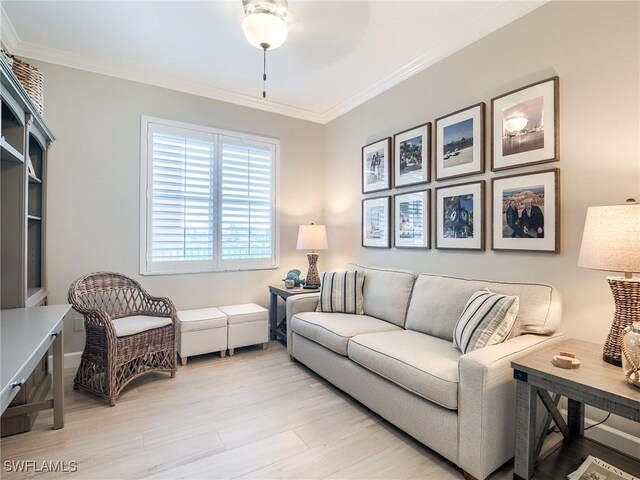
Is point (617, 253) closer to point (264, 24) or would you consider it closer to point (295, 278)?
point (264, 24)

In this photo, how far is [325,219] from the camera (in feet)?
14.6

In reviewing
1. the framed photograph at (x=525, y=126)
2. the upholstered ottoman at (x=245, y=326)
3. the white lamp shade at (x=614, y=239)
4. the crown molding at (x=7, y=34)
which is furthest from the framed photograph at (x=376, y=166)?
the crown molding at (x=7, y=34)

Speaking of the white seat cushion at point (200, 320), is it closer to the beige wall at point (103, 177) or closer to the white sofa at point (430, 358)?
the beige wall at point (103, 177)

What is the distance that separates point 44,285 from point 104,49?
2.12 m

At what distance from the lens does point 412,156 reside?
3.10m

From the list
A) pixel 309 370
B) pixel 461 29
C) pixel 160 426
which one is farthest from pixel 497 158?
pixel 160 426

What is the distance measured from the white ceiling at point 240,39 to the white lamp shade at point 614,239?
1.60 m

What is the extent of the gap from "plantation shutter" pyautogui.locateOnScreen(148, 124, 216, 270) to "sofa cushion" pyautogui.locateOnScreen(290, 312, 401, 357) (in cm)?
138

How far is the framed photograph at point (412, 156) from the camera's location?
296 cm

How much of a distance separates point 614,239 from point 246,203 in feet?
10.9

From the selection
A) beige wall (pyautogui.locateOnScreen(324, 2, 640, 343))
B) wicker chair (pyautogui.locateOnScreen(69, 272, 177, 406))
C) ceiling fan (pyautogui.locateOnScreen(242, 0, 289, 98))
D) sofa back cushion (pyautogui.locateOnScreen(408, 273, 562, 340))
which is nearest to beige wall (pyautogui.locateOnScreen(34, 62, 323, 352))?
wicker chair (pyautogui.locateOnScreen(69, 272, 177, 406))

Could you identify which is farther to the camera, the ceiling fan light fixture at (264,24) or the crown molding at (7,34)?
the crown molding at (7,34)

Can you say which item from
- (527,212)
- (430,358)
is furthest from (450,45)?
(430,358)

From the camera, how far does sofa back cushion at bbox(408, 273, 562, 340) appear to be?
1.95 meters
